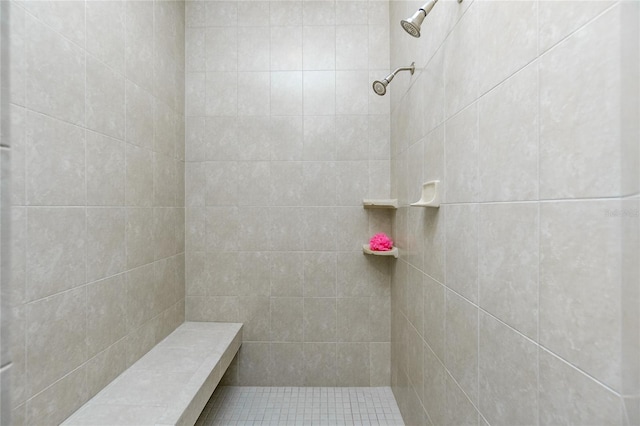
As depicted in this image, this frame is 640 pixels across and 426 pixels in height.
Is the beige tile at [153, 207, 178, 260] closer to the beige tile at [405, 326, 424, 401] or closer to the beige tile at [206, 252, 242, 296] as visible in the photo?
the beige tile at [206, 252, 242, 296]

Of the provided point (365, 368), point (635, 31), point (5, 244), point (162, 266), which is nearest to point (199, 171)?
point (162, 266)

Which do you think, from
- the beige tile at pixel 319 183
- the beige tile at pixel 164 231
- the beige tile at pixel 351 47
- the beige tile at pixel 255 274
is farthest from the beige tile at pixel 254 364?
the beige tile at pixel 351 47

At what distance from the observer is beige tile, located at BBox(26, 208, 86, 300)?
1117 millimetres

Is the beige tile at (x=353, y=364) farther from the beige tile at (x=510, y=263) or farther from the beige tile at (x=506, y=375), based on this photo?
the beige tile at (x=510, y=263)

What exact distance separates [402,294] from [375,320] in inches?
18.3

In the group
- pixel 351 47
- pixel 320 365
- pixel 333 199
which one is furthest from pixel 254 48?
pixel 320 365

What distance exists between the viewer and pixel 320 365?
7.72 ft

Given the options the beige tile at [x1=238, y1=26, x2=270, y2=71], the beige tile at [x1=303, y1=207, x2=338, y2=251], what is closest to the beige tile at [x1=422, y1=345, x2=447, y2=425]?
the beige tile at [x1=303, y1=207, x2=338, y2=251]

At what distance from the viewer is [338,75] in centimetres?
234

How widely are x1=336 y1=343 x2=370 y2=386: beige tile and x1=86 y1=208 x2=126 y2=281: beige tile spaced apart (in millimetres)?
1539

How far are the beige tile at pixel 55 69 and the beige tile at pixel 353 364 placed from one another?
2057 mm

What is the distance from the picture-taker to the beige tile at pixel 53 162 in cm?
112

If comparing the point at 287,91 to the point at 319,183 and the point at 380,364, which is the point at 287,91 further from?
the point at 380,364

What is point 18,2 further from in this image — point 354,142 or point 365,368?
point 365,368
